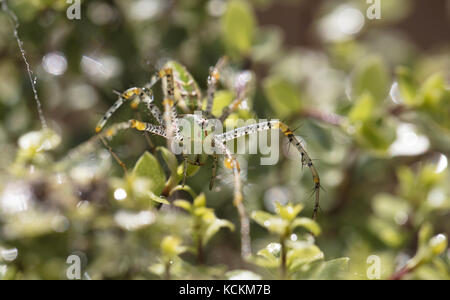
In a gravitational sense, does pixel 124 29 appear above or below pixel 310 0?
below

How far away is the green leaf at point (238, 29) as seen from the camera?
28.3 inches

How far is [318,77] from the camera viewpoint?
0.93m

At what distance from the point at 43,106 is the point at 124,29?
0.61 feet

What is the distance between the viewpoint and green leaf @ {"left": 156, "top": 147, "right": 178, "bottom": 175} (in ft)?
1.53

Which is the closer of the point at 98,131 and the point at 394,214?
the point at 98,131

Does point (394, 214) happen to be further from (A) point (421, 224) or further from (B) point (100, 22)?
(B) point (100, 22)

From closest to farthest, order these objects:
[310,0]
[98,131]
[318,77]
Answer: [98,131], [318,77], [310,0]

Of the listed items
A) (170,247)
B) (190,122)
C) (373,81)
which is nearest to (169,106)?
(190,122)

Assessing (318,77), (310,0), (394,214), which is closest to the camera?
(394,214)

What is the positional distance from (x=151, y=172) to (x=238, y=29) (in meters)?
0.37

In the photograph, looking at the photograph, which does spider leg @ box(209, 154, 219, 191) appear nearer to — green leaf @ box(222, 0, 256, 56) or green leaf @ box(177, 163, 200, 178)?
green leaf @ box(177, 163, 200, 178)
